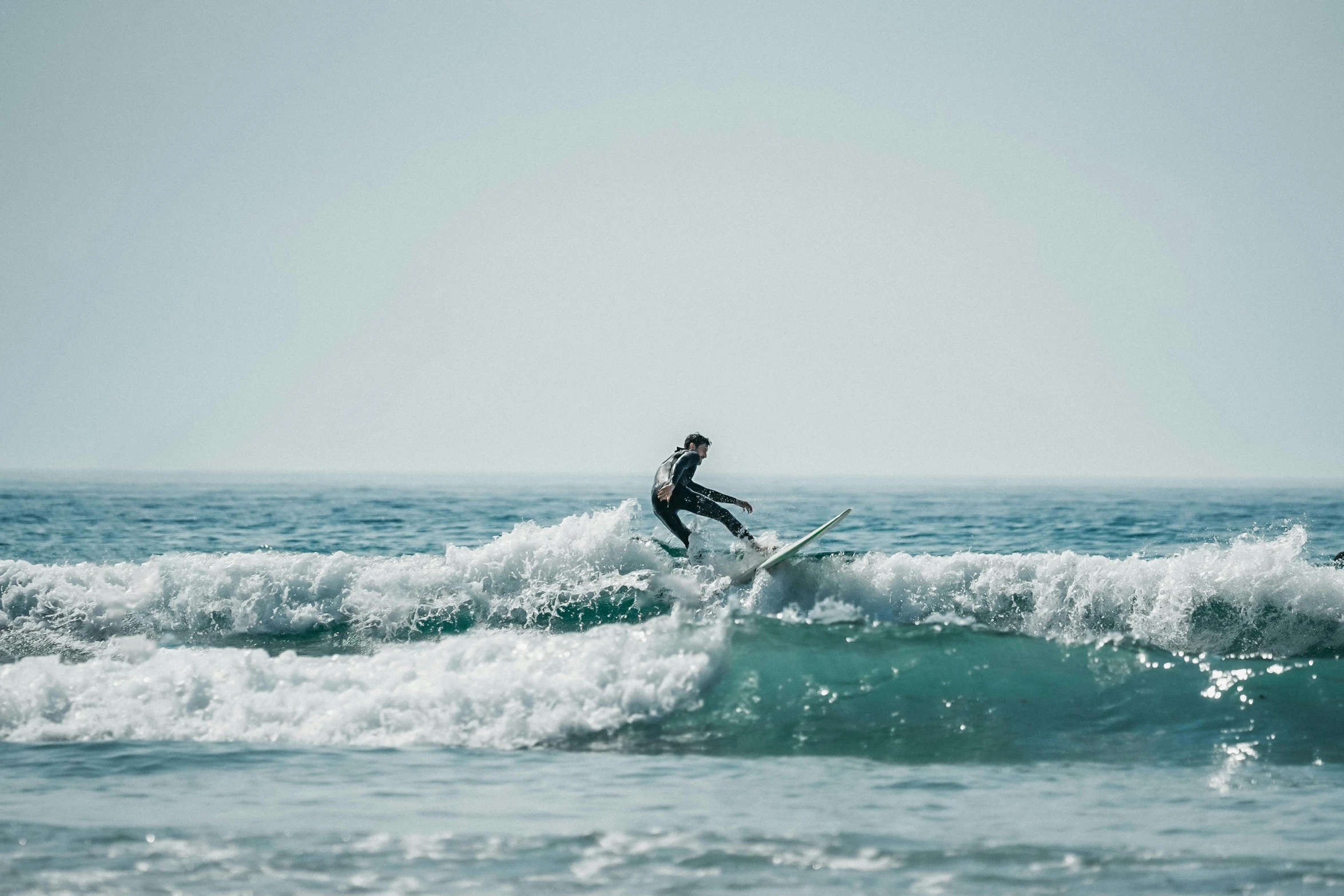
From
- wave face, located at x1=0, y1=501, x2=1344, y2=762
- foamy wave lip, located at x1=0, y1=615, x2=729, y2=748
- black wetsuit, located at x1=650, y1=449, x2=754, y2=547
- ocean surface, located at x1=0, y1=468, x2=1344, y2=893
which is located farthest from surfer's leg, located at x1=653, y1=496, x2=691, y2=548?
foamy wave lip, located at x1=0, y1=615, x2=729, y2=748

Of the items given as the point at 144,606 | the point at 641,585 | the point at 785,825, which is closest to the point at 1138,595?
the point at 641,585

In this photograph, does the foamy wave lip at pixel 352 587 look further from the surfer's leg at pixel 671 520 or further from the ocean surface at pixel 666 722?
the surfer's leg at pixel 671 520

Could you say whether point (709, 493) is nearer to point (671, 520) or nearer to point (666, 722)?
point (671, 520)

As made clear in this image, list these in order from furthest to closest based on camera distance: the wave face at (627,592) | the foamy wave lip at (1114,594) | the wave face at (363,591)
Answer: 1. the wave face at (363,591)
2. the wave face at (627,592)
3. the foamy wave lip at (1114,594)

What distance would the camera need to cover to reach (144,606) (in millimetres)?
14883

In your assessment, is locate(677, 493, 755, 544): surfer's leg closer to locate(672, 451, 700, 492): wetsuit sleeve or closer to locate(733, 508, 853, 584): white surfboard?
locate(672, 451, 700, 492): wetsuit sleeve

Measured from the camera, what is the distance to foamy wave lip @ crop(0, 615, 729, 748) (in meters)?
10.2

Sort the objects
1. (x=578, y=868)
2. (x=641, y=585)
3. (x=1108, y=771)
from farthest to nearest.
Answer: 1. (x=641, y=585)
2. (x=1108, y=771)
3. (x=578, y=868)

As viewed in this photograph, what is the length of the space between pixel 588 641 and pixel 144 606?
708 cm

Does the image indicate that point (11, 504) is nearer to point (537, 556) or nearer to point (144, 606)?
point (144, 606)

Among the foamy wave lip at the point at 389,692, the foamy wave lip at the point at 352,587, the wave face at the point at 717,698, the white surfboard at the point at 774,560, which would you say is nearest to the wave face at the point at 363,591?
the foamy wave lip at the point at 352,587

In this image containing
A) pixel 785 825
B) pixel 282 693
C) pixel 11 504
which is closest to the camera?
pixel 785 825

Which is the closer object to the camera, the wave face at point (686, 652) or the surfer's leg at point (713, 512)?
the wave face at point (686, 652)

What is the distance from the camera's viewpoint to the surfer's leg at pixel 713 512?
551 inches
